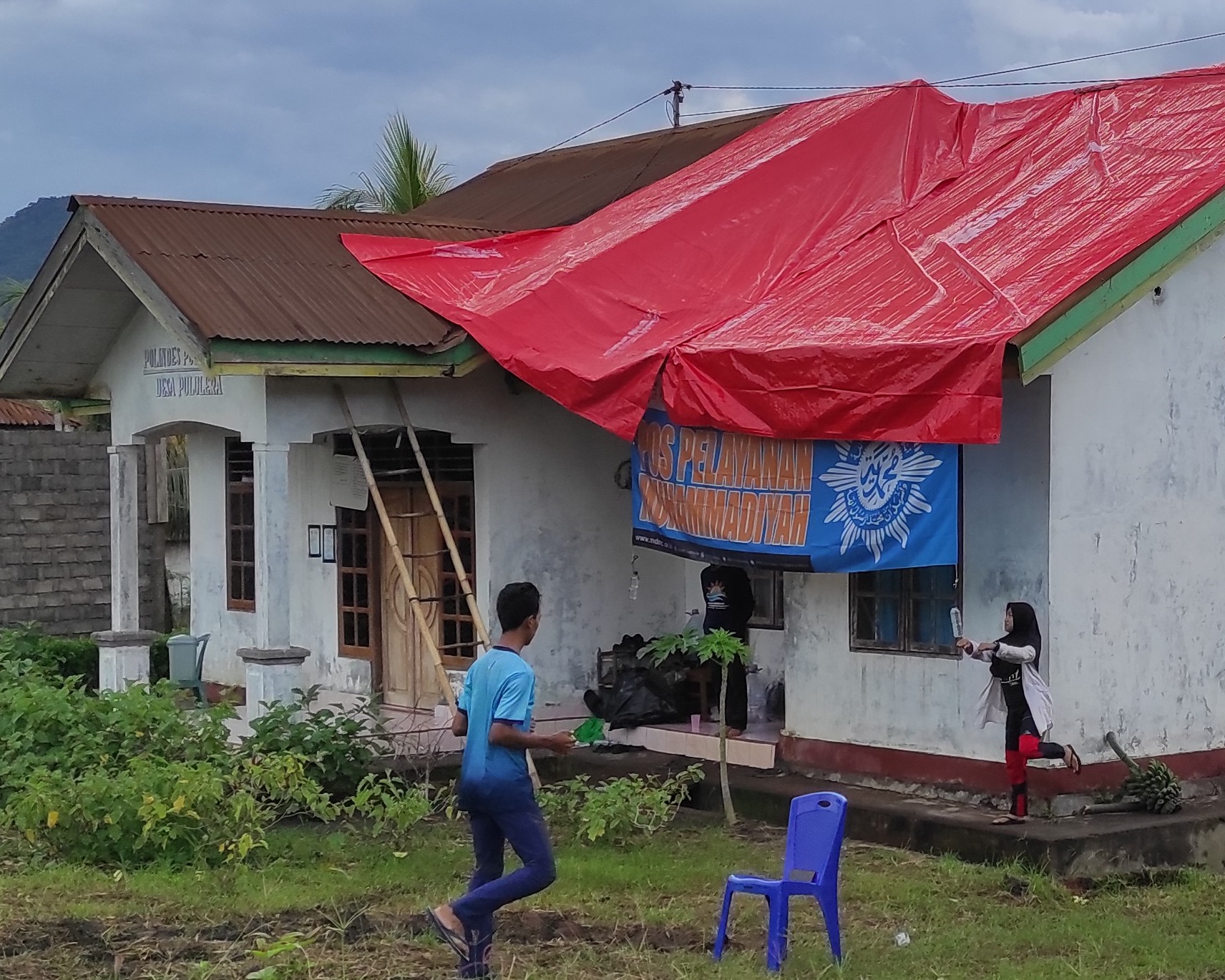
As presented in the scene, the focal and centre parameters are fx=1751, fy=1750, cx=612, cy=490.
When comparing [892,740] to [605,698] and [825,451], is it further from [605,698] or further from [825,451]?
[605,698]

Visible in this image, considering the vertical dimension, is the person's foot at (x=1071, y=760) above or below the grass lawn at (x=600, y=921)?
above

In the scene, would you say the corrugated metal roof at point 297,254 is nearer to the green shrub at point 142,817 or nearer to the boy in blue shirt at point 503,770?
the green shrub at point 142,817

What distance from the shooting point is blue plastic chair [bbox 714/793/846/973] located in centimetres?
724

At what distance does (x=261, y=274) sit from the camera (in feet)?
38.7

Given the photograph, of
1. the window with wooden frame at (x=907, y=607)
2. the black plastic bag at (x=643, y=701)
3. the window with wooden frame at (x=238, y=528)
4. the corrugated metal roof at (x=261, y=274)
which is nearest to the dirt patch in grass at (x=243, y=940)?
the window with wooden frame at (x=907, y=607)

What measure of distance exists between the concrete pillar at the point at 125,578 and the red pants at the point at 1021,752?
279 inches

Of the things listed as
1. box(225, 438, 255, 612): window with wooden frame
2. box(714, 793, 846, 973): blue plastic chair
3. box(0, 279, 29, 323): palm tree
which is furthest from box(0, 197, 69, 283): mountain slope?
box(714, 793, 846, 973): blue plastic chair

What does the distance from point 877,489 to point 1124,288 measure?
1740 millimetres

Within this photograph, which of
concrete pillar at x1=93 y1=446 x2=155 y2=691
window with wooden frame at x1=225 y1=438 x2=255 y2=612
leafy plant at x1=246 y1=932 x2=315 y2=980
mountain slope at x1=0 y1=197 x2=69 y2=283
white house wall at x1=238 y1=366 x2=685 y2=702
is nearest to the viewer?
leafy plant at x1=246 y1=932 x2=315 y2=980

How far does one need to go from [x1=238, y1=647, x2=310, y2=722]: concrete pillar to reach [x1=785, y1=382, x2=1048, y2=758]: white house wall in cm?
322

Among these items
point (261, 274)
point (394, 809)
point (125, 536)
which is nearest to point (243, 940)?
point (394, 809)

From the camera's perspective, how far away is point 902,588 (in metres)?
10.6

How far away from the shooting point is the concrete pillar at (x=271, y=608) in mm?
11320

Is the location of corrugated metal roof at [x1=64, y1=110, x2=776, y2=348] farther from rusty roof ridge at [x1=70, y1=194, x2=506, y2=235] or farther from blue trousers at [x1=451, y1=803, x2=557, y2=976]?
blue trousers at [x1=451, y1=803, x2=557, y2=976]
